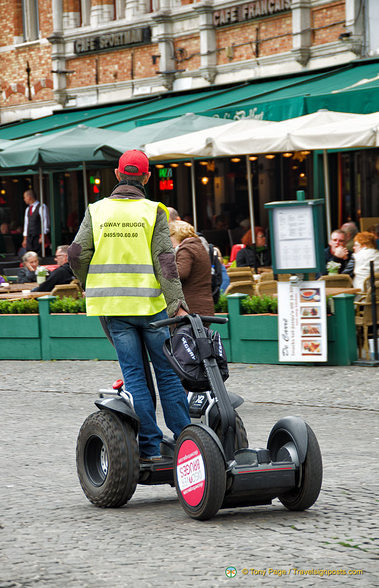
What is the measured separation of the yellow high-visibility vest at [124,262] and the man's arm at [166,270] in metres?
0.03

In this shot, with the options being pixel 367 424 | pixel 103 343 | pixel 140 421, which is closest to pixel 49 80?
pixel 103 343

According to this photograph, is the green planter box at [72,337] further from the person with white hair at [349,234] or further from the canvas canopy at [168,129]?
the canvas canopy at [168,129]

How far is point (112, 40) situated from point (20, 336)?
43.8 feet

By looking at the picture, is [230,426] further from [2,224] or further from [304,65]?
[2,224]

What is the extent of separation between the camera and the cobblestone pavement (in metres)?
4.58

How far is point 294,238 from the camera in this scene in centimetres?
1130

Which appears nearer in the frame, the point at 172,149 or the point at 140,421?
the point at 140,421

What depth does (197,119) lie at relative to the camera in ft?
58.0

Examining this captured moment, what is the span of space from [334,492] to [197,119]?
12.2 meters

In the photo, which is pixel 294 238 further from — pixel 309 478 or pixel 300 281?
pixel 309 478

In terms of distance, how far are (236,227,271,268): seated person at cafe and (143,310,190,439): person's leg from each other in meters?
9.85

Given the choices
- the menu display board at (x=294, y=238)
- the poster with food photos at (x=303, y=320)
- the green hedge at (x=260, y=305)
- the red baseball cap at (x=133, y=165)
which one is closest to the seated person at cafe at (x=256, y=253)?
the green hedge at (x=260, y=305)

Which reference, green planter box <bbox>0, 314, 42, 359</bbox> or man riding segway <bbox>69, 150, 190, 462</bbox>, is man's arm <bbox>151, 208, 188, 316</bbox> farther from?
green planter box <bbox>0, 314, 42, 359</bbox>

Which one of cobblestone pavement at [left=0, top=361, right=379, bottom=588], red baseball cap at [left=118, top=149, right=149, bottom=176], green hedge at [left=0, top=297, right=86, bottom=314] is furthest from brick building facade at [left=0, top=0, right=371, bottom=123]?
red baseball cap at [left=118, top=149, right=149, bottom=176]
